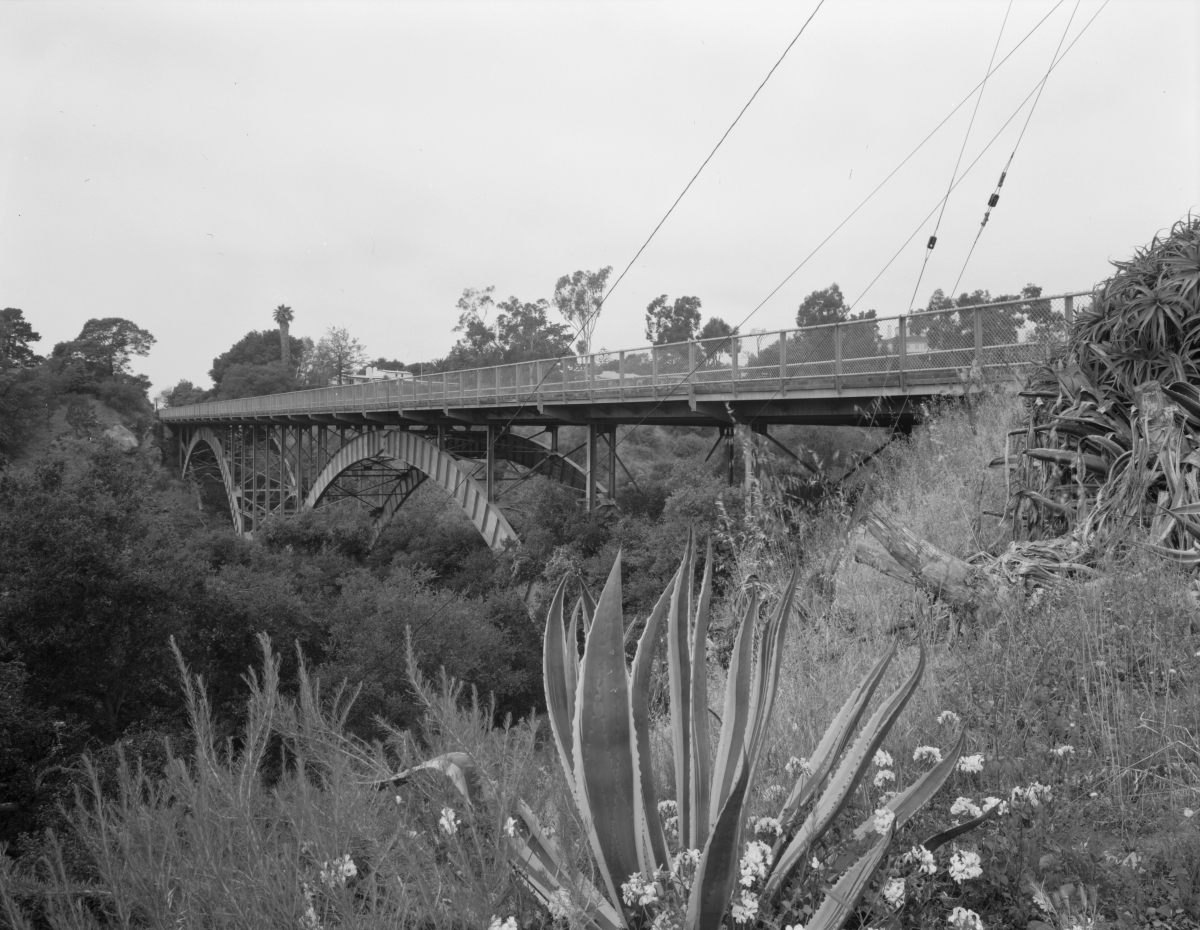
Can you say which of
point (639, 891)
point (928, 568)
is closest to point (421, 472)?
point (928, 568)

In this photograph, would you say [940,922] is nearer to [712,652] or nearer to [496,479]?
[712,652]

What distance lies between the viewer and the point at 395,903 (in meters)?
1.57

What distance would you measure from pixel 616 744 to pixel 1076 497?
3860 mm

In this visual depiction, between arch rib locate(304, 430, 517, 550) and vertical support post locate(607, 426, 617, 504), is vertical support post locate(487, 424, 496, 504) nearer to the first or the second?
arch rib locate(304, 430, 517, 550)

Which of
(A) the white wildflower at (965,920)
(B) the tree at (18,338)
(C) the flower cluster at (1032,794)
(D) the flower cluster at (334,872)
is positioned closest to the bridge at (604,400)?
(C) the flower cluster at (1032,794)

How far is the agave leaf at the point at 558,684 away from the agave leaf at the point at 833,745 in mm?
526

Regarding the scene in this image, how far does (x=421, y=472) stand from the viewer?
28375mm

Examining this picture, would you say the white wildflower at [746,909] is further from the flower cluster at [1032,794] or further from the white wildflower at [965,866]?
the flower cluster at [1032,794]

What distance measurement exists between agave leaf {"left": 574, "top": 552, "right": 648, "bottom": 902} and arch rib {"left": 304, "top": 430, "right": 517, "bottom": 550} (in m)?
18.6

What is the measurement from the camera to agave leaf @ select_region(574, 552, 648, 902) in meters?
1.83

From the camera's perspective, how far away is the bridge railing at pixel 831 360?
9.00 m

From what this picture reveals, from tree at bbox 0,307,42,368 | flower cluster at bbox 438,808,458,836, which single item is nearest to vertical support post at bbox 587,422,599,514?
flower cluster at bbox 438,808,458,836

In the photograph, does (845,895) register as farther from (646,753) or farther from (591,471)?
(591,471)

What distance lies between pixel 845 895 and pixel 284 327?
90399mm
